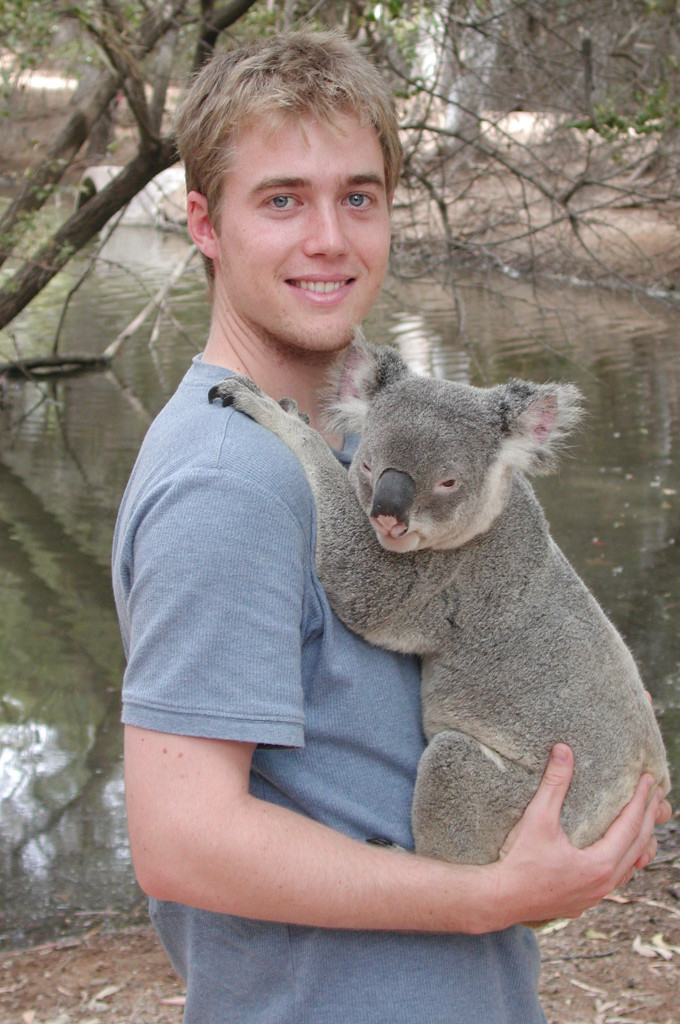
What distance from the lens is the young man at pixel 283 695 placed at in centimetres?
117

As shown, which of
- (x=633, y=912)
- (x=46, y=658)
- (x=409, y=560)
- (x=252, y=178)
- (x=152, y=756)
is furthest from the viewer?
(x=46, y=658)

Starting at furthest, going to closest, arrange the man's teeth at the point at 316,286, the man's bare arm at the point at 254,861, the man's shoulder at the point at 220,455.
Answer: the man's teeth at the point at 316,286, the man's shoulder at the point at 220,455, the man's bare arm at the point at 254,861

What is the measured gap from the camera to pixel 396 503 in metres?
1.54

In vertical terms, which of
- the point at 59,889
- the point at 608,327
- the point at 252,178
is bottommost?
the point at 59,889

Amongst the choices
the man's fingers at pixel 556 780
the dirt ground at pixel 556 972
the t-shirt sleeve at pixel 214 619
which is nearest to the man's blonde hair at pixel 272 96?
the t-shirt sleeve at pixel 214 619

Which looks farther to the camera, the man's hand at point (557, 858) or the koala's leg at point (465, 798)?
the koala's leg at point (465, 798)

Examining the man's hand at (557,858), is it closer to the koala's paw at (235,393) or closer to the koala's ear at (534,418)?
the koala's ear at (534,418)

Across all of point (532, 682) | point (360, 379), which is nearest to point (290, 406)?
point (360, 379)

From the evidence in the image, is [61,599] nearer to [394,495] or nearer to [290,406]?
[290,406]

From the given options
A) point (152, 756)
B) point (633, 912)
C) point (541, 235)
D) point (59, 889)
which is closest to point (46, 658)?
point (59, 889)

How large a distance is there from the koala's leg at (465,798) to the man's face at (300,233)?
68cm

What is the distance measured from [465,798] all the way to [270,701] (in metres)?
0.51

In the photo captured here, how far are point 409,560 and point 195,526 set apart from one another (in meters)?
0.62

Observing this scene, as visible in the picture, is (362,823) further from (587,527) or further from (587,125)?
(587,527)
